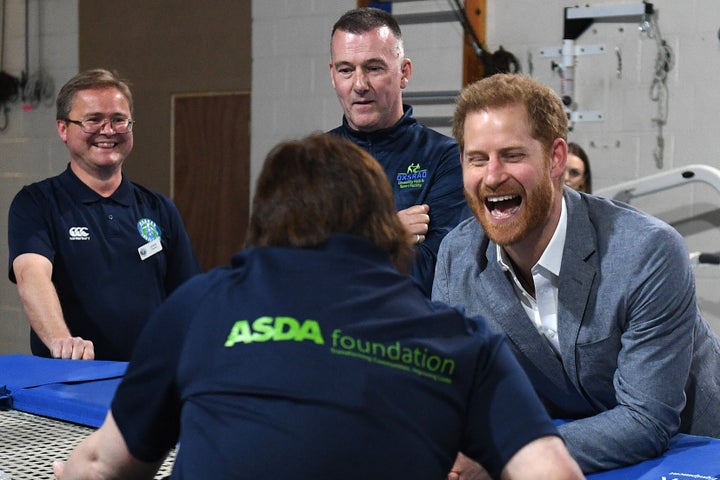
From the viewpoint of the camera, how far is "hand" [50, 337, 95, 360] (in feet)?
7.56

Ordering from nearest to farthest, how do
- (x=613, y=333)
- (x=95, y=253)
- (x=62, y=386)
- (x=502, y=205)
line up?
(x=613, y=333), (x=502, y=205), (x=62, y=386), (x=95, y=253)

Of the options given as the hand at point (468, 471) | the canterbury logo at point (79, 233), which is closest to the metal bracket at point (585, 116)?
the canterbury logo at point (79, 233)

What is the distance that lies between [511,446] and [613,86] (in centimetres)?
329

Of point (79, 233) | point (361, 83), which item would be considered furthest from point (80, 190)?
point (361, 83)

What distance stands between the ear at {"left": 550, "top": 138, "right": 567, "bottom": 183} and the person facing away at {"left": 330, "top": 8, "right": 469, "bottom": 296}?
616 mm

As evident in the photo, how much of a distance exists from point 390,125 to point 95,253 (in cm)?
105

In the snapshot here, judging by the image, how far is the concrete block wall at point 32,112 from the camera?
5.58 metres

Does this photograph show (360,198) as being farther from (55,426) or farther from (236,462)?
(55,426)

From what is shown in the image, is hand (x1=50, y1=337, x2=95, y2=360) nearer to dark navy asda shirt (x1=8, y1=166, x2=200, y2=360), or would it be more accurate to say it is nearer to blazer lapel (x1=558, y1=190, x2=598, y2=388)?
dark navy asda shirt (x1=8, y1=166, x2=200, y2=360)

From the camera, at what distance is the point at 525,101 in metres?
1.67

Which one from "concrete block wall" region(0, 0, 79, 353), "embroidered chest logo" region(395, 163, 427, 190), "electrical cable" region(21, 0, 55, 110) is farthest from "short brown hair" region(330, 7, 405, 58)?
"electrical cable" region(21, 0, 55, 110)

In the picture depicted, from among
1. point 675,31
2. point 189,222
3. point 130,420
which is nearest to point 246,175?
point 189,222

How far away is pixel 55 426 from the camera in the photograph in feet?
5.55

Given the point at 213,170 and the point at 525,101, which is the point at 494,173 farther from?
the point at 213,170
